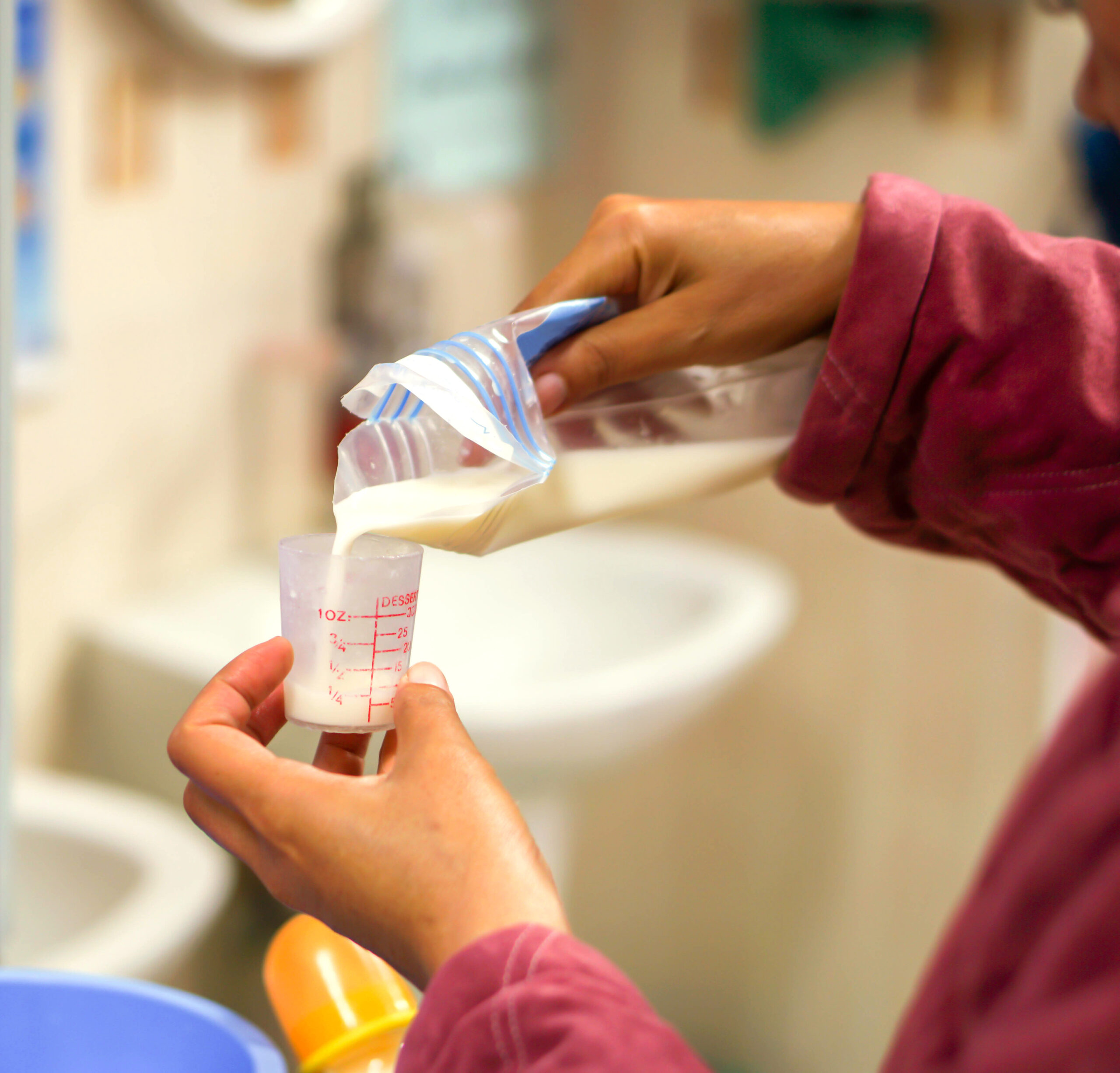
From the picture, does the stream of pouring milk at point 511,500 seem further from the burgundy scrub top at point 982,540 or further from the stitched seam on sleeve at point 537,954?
the stitched seam on sleeve at point 537,954

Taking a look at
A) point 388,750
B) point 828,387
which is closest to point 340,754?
point 388,750

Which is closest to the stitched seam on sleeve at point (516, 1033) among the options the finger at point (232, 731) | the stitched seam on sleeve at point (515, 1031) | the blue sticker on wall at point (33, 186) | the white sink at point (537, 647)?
the stitched seam on sleeve at point (515, 1031)

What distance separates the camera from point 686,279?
Result: 50 cm

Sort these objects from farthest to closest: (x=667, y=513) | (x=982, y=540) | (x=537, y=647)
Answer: (x=667, y=513), (x=537, y=647), (x=982, y=540)

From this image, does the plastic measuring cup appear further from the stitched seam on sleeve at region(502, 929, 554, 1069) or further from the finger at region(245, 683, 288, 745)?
the stitched seam on sleeve at region(502, 929, 554, 1069)

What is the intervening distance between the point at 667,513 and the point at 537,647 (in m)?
0.53

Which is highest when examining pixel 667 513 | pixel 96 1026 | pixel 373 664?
pixel 373 664

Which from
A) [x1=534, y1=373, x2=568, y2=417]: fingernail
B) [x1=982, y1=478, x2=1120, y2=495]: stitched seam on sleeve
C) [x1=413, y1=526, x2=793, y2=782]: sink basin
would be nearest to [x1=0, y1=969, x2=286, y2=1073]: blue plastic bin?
[x1=534, y1=373, x2=568, y2=417]: fingernail

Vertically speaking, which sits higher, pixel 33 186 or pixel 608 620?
pixel 33 186

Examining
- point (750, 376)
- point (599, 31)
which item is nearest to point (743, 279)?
point (750, 376)

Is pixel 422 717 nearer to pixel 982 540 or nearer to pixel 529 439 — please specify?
pixel 529 439

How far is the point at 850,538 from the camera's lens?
1526mm

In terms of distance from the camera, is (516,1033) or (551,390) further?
(551,390)

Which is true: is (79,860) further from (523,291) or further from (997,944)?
(523,291)
